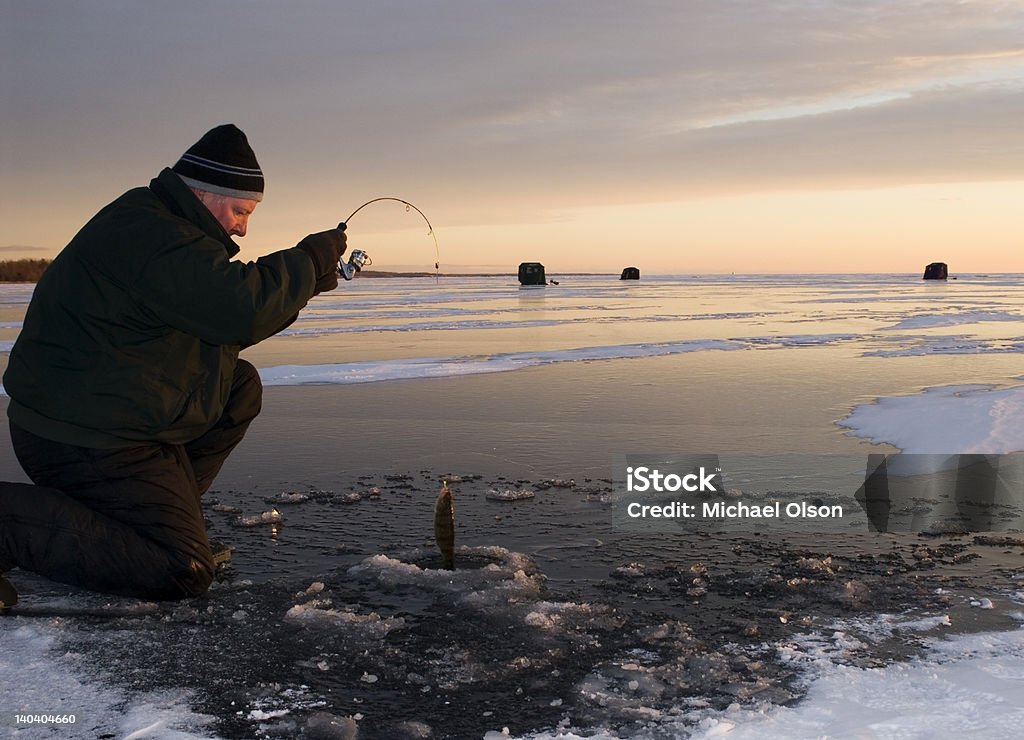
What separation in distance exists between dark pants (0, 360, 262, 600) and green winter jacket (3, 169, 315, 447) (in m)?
0.09

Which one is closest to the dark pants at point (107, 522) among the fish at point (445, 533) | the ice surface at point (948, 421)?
the fish at point (445, 533)

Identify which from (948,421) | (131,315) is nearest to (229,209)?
(131,315)

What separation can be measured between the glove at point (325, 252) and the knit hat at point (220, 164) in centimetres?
33

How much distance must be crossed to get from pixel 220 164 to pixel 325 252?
0.52 meters

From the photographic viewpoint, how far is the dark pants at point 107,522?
3389 millimetres

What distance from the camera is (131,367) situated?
3.46m

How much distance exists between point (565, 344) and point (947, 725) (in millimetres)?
13357

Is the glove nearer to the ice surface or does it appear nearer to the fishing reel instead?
the fishing reel

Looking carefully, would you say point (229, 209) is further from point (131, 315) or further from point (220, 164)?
point (131, 315)

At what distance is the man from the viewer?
3.38 meters

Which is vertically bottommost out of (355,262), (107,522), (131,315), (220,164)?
(107,522)

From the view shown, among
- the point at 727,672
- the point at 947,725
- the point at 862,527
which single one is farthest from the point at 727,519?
the point at 947,725

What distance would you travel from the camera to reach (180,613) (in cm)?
342

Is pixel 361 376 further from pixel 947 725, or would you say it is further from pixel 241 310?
pixel 947 725
